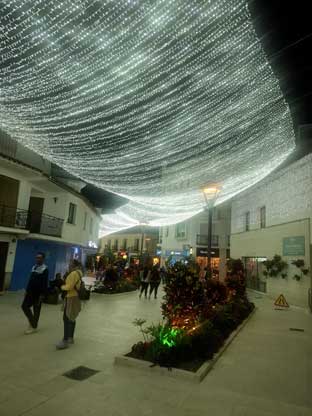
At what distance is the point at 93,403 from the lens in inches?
159

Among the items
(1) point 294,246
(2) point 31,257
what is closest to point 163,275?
(1) point 294,246

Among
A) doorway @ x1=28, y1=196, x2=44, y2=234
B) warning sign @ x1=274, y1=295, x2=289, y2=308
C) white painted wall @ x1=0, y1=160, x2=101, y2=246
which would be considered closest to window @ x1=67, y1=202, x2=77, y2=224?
white painted wall @ x1=0, y1=160, x2=101, y2=246

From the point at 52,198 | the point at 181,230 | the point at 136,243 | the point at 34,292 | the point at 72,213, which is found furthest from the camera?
the point at 136,243

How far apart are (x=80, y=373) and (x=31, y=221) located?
1297cm

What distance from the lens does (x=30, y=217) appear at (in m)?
16.9

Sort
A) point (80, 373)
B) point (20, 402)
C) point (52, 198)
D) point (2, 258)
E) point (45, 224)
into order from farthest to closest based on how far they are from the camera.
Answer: point (52, 198)
point (45, 224)
point (2, 258)
point (80, 373)
point (20, 402)

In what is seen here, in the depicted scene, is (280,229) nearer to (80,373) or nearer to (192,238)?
(80,373)

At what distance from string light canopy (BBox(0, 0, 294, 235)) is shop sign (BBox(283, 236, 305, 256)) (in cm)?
625

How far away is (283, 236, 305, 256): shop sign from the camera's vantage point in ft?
47.3

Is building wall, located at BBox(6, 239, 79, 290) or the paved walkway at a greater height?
building wall, located at BBox(6, 239, 79, 290)

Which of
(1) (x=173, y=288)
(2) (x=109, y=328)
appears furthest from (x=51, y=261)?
(1) (x=173, y=288)

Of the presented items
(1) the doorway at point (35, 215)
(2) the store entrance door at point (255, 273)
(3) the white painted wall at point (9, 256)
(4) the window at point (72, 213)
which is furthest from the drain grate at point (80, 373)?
(4) the window at point (72, 213)

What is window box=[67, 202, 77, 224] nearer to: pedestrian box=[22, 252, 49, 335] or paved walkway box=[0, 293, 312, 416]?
paved walkway box=[0, 293, 312, 416]

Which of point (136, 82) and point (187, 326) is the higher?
point (136, 82)
